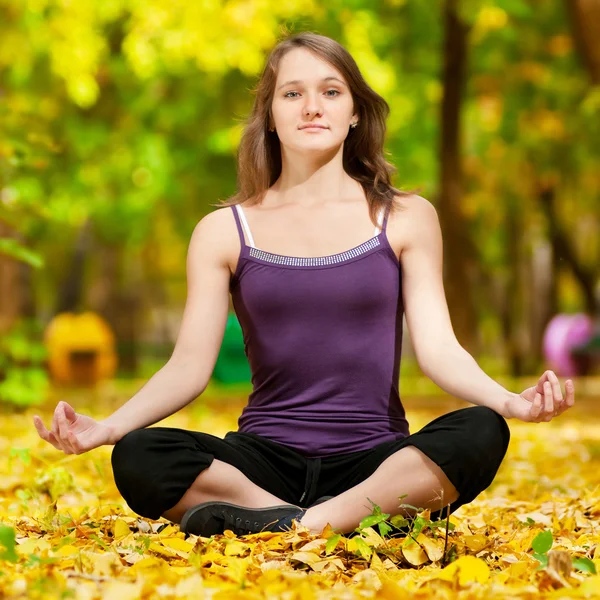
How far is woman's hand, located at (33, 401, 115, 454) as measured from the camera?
3383 millimetres

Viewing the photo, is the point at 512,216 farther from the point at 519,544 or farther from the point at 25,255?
the point at 519,544

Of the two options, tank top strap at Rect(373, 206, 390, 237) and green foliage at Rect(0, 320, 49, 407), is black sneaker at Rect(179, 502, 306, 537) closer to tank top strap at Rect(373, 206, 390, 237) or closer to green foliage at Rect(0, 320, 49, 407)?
tank top strap at Rect(373, 206, 390, 237)

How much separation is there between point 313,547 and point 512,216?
17.5m

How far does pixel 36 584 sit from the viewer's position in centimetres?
266

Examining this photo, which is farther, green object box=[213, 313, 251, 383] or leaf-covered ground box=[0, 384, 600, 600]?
green object box=[213, 313, 251, 383]

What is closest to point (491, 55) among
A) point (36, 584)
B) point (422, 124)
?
point (422, 124)

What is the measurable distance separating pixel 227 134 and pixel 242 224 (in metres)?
9.33

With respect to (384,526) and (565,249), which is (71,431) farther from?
(565,249)

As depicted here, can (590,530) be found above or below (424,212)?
below

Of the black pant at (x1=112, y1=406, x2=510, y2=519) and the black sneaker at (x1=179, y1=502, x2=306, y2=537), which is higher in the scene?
the black pant at (x1=112, y1=406, x2=510, y2=519)

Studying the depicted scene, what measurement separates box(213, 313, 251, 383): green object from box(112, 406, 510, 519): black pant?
1121 cm

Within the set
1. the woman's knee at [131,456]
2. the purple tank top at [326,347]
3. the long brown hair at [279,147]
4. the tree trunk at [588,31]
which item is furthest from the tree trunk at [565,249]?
the woman's knee at [131,456]

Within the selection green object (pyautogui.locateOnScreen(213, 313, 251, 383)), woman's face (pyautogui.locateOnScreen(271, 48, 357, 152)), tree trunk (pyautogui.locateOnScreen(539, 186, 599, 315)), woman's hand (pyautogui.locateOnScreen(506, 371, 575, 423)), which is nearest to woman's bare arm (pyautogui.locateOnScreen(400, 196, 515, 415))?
woman's hand (pyautogui.locateOnScreen(506, 371, 575, 423))

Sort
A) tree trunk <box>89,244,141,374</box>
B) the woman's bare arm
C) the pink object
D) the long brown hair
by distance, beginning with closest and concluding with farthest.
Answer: the woman's bare arm, the long brown hair, the pink object, tree trunk <box>89,244,141,374</box>
